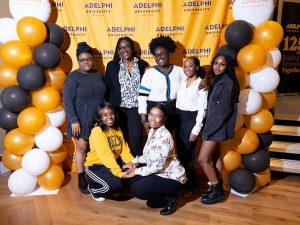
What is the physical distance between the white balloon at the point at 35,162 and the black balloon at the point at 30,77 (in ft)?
2.07

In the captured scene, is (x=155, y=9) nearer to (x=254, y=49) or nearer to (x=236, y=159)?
(x=254, y=49)

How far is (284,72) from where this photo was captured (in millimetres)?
5797

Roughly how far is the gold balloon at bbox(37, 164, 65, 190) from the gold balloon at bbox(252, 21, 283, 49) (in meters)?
2.28

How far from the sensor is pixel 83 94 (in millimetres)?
2643

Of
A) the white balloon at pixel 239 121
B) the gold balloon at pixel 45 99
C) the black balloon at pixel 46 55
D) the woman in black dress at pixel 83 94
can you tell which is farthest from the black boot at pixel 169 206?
the black balloon at pixel 46 55

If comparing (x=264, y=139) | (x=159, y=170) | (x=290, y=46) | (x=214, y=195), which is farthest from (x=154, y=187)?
(x=290, y=46)

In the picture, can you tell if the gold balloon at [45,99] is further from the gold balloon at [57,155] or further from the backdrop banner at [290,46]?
the backdrop banner at [290,46]

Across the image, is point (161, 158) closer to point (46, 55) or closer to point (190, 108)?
point (190, 108)

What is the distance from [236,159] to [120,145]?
1.10 m

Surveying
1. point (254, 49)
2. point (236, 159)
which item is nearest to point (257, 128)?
point (236, 159)

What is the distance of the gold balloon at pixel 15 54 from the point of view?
249 cm

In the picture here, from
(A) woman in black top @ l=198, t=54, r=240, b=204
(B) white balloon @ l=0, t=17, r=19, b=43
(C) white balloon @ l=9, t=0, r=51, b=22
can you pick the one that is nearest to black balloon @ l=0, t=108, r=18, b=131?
(B) white balloon @ l=0, t=17, r=19, b=43

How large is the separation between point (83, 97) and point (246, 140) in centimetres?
155

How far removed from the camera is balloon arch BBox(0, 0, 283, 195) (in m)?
2.46
